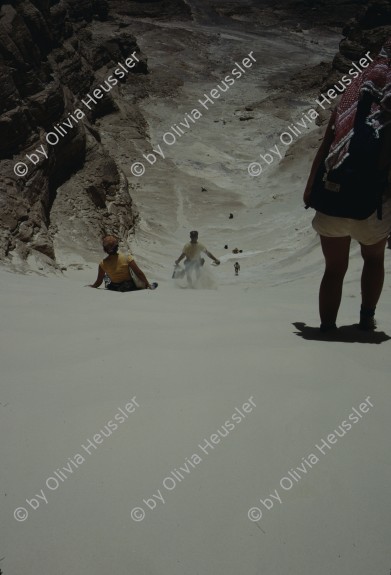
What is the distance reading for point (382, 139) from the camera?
2.27 meters

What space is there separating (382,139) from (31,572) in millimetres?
2171

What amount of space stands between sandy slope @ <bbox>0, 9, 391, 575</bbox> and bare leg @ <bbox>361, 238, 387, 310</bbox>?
20 centimetres

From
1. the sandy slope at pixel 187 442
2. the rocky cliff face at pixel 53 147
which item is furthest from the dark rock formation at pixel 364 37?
the sandy slope at pixel 187 442

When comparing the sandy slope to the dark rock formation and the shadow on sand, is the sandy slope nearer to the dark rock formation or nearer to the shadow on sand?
the shadow on sand

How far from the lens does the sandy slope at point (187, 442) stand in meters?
1.17

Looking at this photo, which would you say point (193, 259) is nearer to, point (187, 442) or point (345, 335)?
point (345, 335)

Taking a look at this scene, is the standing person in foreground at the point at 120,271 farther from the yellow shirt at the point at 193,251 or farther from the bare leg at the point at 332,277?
the bare leg at the point at 332,277

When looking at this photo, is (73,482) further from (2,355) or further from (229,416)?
(2,355)

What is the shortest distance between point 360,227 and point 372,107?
578 millimetres

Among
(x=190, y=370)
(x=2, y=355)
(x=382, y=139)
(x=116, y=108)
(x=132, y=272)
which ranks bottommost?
(x=116, y=108)

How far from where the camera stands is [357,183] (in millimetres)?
2328

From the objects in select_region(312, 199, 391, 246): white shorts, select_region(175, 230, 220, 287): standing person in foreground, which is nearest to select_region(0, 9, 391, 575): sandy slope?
select_region(312, 199, 391, 246): white shorts

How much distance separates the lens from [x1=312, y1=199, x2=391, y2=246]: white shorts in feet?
8.14

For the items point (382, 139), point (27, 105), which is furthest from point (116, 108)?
point (382, 139)
